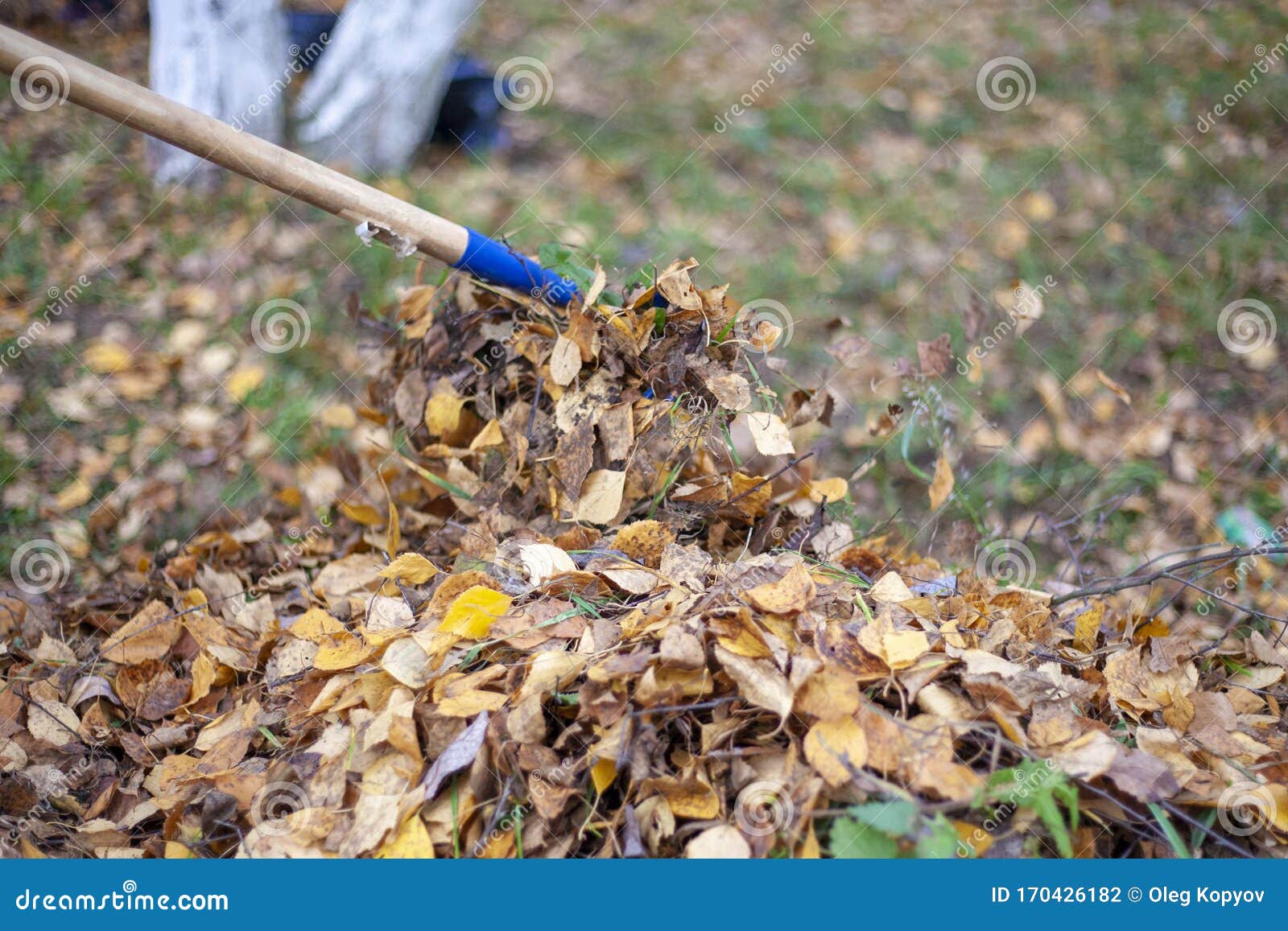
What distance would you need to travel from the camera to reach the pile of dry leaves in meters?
1.34

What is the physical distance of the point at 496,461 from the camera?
2.15 metres

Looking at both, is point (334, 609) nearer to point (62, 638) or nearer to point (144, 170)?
point (62, 638)

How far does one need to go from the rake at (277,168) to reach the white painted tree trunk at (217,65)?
1.68 m

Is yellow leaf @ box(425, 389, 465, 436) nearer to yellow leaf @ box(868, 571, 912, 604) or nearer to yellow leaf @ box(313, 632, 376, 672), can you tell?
yellow leaf @ box(313, 632, 376, 672)

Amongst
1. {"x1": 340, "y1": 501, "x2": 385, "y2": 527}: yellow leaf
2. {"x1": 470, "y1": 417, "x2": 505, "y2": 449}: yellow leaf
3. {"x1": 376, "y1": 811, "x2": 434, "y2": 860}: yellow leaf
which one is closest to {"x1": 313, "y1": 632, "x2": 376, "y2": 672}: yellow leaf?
{"x1": 376, "y1": 811, "x2": 434, "y2": 860}: yellow leaf

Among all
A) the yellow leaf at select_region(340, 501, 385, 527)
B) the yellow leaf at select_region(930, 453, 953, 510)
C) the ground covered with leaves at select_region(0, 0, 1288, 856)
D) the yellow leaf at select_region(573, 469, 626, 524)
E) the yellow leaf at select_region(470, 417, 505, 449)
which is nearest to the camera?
the ground covered with leaves at select_region(0, 0, 1288, 856)

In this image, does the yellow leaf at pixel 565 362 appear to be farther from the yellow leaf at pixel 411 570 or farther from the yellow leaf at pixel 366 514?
the yellow leaf at pixel 366 514

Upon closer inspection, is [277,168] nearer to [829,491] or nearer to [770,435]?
[770,435]

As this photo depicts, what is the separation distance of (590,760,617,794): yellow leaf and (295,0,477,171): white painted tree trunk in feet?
11.0

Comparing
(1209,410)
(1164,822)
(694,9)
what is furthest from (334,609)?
(694,9)

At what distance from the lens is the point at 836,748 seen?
130 centimetres

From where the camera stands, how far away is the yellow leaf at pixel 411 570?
1788 millimetres

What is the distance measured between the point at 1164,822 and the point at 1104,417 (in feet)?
7.26

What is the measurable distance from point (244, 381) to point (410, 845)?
2.35 meters
